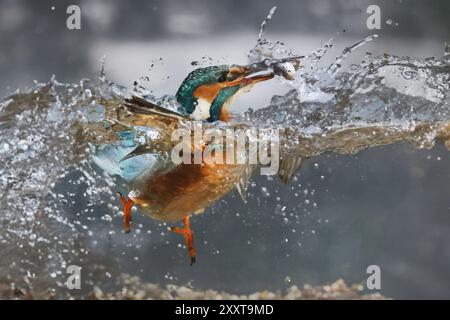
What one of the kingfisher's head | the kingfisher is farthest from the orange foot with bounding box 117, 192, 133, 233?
the kingfisher's head

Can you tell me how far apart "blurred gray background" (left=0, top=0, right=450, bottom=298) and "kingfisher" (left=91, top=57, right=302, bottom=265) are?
0.04 meters

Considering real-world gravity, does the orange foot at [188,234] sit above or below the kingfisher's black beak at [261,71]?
below

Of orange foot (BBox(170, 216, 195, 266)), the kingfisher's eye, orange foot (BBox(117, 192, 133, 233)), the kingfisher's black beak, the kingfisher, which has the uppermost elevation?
the kingfisher's black beak

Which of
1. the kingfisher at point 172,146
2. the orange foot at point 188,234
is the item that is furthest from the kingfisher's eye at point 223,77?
the orange foot at point 188,234

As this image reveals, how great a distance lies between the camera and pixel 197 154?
3.61ft

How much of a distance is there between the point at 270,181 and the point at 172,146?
164 mm

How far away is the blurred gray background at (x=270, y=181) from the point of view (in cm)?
116

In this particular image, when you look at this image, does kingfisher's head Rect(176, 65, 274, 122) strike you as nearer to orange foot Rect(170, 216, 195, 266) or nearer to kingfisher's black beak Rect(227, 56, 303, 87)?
kingfisher's black beak Rect(227, 56, 303, 87)

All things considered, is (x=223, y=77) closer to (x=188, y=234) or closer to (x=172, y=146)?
(x=172, y=146)

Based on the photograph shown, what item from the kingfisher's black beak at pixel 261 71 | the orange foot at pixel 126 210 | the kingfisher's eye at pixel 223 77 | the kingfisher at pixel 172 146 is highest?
the kingfisher's black beak at pixel 261 71

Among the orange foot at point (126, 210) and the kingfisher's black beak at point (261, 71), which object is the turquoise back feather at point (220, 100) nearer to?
the kingfisher's black beak at point (261, 71)

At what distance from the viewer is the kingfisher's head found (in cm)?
108

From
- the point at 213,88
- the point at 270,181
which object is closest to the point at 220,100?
the point at 213,88

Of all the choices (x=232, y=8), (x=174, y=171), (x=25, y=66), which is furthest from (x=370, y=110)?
(x=25, y=66)
